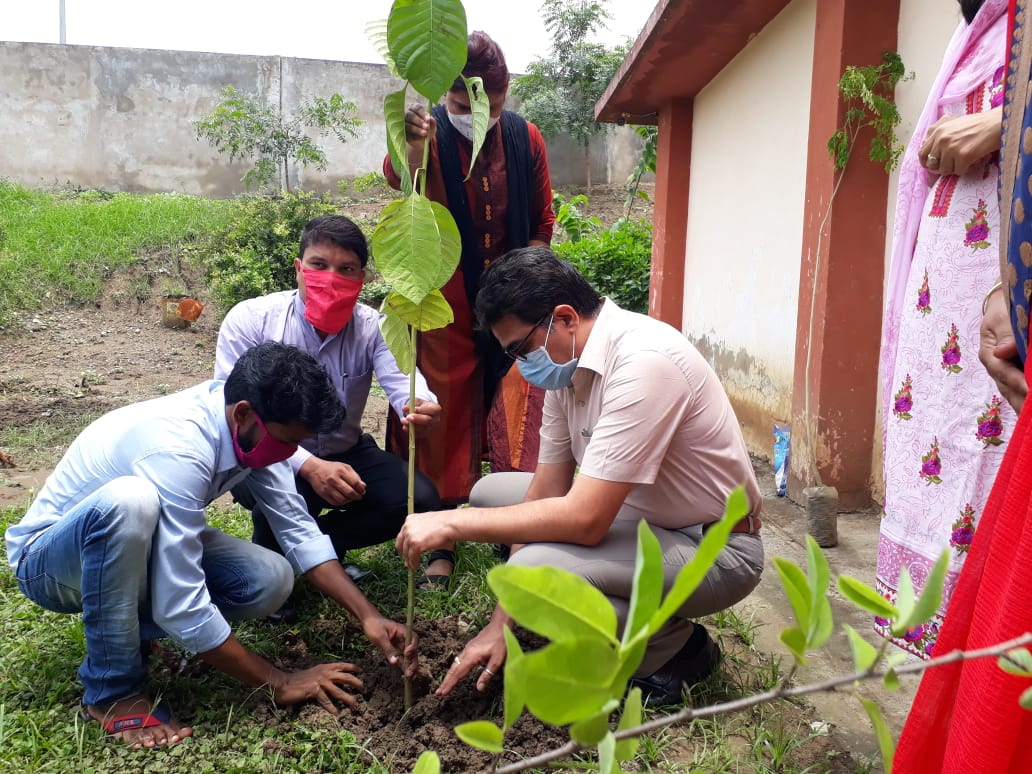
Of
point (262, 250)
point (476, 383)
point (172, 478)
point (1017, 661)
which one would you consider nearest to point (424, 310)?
point (172, 478)

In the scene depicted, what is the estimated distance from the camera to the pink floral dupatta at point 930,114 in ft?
5.04

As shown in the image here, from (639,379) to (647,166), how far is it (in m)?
6.27

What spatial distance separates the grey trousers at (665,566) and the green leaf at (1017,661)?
5.07ft

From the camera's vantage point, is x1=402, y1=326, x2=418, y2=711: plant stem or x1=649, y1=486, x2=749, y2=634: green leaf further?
x1=402, y1=326, x2=418, y2=711: plant stem

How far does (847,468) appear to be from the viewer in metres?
3.59

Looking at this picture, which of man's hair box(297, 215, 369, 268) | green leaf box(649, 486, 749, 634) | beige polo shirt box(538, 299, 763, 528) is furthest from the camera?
man's hair box(297, 215, 369, 268)

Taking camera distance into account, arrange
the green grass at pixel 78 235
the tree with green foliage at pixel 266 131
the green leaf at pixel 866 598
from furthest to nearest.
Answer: the tree with green foliage at pixel 266 131, the green grass at pixel 78 235, the green leaf at pixel 866 598

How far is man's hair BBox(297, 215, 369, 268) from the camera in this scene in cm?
265

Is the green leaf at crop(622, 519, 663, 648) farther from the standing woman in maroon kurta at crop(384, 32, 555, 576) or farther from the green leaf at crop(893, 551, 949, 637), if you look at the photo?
the standing woman in maroon kurta at crop(384, 32, 555, 576)

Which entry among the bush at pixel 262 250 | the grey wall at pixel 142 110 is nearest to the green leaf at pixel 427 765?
the bush at pixel 262 250

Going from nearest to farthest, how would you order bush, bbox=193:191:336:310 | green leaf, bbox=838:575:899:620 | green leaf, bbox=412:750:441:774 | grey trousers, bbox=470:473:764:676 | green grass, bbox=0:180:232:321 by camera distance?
green leaf, bbox=838:575:899:620 < green leaf, bbox=412:750:441:774 < grey trousers, bbox=470:473:764:676 < bush, bbox=193:191:336:310 < green grass, bbox=0:180:232:321

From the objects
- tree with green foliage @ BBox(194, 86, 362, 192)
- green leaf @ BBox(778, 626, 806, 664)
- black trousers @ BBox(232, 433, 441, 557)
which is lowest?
black trousers @ BBox(232, 433, 441, 557)

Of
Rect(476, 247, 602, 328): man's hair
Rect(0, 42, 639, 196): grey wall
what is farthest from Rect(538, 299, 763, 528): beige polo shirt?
Rect(0, 42, 639, 196): grey wall

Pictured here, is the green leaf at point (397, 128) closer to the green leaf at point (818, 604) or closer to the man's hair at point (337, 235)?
the man's hair at point (337, 235)
